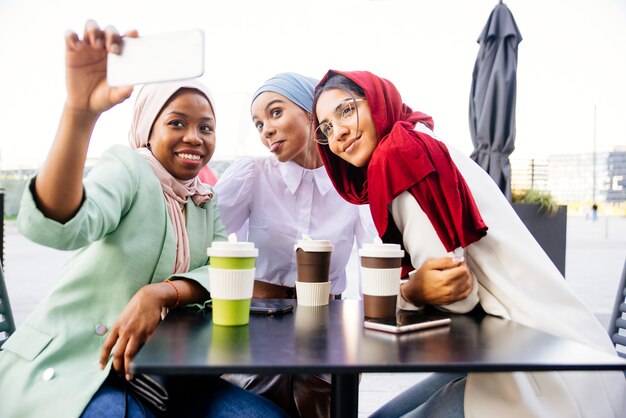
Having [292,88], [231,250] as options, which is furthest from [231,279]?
[292,88]

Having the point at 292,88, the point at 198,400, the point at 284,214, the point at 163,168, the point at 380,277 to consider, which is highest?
the point at 292,88

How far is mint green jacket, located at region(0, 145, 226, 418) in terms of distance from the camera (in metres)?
0.95

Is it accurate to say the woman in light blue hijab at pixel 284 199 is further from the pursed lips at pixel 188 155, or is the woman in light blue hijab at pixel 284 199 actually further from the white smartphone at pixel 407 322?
the white smartphone at pixel 407 322

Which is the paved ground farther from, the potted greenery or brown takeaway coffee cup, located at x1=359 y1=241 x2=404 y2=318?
brown takeaway coffee cup, located at x1=359 y1=241 x2=404 y2=318

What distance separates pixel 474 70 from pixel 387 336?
12.0 feet

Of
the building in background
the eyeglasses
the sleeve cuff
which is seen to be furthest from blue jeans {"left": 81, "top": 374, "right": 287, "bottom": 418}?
the building in background

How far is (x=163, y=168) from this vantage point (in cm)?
133

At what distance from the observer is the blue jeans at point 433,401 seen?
97 cm

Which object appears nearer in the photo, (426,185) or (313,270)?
(426,185)

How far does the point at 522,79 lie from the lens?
3961 millimetres

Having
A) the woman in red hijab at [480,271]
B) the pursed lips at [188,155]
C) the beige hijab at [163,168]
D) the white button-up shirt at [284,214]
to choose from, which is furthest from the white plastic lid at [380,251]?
the white button-up shirt at [284,214]

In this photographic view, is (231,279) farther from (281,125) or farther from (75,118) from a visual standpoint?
(281,125)

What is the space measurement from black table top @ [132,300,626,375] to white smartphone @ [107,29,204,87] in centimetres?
47

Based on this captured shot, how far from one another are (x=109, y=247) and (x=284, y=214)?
0.82 m
